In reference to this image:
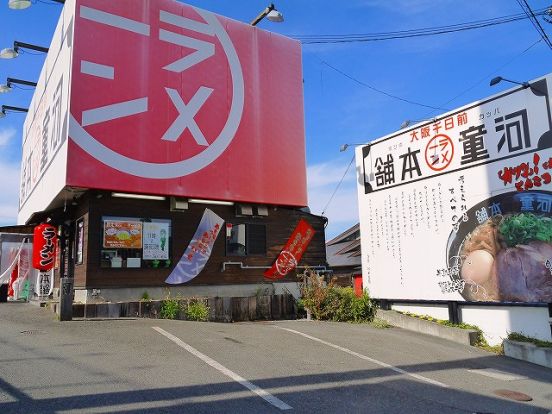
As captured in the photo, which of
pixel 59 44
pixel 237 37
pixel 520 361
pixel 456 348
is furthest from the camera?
pixel 237 37

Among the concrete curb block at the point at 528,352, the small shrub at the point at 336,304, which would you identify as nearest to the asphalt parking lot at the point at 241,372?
the concrete curb block at the point at 528,352

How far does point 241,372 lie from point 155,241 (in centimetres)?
885

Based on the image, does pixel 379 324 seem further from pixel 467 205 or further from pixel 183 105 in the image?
pixel 183 105

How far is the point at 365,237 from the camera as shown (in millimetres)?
14578

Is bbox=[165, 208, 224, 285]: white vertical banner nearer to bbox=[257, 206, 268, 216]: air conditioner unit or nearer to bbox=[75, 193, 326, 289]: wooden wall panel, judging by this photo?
bbox=[75, 193, 326, 289]: wooden wall panel

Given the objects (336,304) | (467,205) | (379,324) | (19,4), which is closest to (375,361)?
(379,324)

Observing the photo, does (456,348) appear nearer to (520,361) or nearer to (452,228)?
(520,361)

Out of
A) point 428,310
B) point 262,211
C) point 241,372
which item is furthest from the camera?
point 262,211

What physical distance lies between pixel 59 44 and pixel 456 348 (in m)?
16.1

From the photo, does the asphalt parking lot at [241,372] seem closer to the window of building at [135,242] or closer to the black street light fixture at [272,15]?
the window of building at [135,242]

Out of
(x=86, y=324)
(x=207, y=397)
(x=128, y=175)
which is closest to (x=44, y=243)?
(x=128, y=175)

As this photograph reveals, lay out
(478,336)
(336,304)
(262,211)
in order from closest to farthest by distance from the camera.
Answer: (478,336) < (336,304) < (262,211)

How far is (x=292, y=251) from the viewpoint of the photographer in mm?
18656

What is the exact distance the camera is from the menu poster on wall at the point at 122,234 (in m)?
14.6
